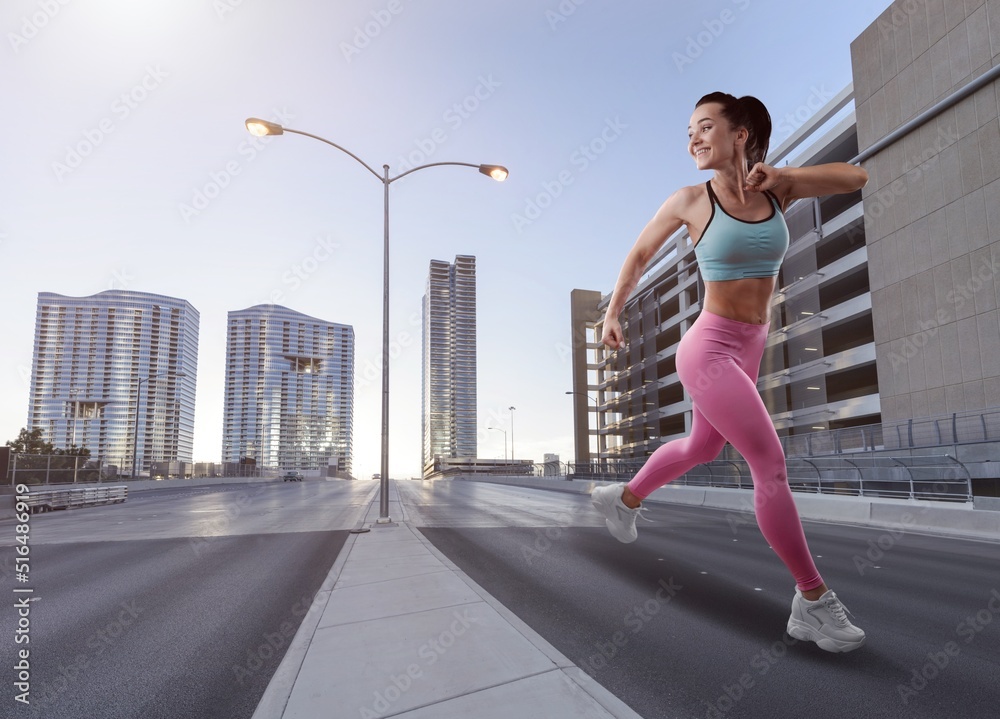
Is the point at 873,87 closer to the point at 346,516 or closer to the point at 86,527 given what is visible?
the point at 346,516

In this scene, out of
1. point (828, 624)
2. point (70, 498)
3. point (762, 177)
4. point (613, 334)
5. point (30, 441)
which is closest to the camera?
point (762, 177)

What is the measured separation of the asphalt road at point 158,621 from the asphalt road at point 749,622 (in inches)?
72.0

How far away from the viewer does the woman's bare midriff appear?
8.59 ft

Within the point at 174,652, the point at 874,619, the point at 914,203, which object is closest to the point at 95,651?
the point at 174,652

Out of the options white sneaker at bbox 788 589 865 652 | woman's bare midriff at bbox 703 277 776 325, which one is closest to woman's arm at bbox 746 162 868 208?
woman's bare midriff at bbox 703 277 776 325

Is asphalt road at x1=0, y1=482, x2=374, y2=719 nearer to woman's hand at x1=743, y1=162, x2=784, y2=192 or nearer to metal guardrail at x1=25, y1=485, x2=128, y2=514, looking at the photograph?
woman's hand at x1=743, y1=162, x2=784, y2=192

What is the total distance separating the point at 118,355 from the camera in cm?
10681

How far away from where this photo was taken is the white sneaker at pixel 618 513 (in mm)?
3637

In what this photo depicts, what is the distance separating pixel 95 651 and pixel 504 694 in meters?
2.99

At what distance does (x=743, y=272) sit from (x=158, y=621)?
16.1ft

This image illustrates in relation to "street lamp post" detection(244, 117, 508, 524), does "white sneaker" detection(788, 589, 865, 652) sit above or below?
below

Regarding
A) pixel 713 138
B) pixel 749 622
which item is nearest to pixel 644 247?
pixel 713 138

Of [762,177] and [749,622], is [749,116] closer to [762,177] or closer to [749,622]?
[762,177]

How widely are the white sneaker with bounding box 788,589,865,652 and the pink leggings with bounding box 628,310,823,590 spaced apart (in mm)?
153
